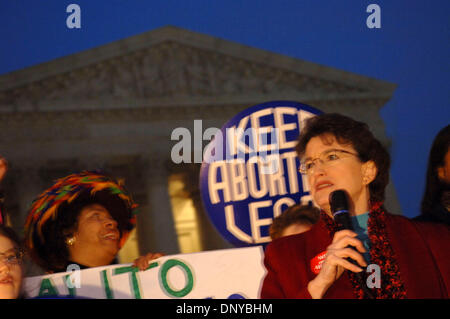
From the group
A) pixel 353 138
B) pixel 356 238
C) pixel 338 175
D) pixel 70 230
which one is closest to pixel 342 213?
pixel 356 238

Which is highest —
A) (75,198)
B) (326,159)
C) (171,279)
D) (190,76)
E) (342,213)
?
(190,76)

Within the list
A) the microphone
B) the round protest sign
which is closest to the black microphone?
the microphone

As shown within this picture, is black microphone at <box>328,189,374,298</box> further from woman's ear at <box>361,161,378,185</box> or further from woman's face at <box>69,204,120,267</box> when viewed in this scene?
woman's face at <box>69,204,120,267</box>

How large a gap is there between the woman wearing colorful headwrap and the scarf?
1527 mm

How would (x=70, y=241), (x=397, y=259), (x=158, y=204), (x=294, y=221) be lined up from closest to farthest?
(x=397, y=259) → (x=70, y=241) → (x=294, y=221) → (x=158, y=204)

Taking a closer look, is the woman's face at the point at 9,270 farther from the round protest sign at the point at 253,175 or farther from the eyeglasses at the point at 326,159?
the round protest sign at the point at 253,175

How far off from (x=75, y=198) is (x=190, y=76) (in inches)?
994

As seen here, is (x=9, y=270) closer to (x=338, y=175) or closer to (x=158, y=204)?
(x=338, y=175)

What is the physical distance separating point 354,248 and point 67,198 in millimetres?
2161

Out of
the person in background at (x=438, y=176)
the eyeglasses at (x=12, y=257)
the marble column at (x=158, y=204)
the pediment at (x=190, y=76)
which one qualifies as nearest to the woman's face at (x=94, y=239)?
the eyeglasses at (x=12, y=257)

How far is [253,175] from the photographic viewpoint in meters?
5.29

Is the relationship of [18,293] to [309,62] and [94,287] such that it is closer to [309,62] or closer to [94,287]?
[94,287]

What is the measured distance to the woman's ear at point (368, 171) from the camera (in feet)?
9.74
